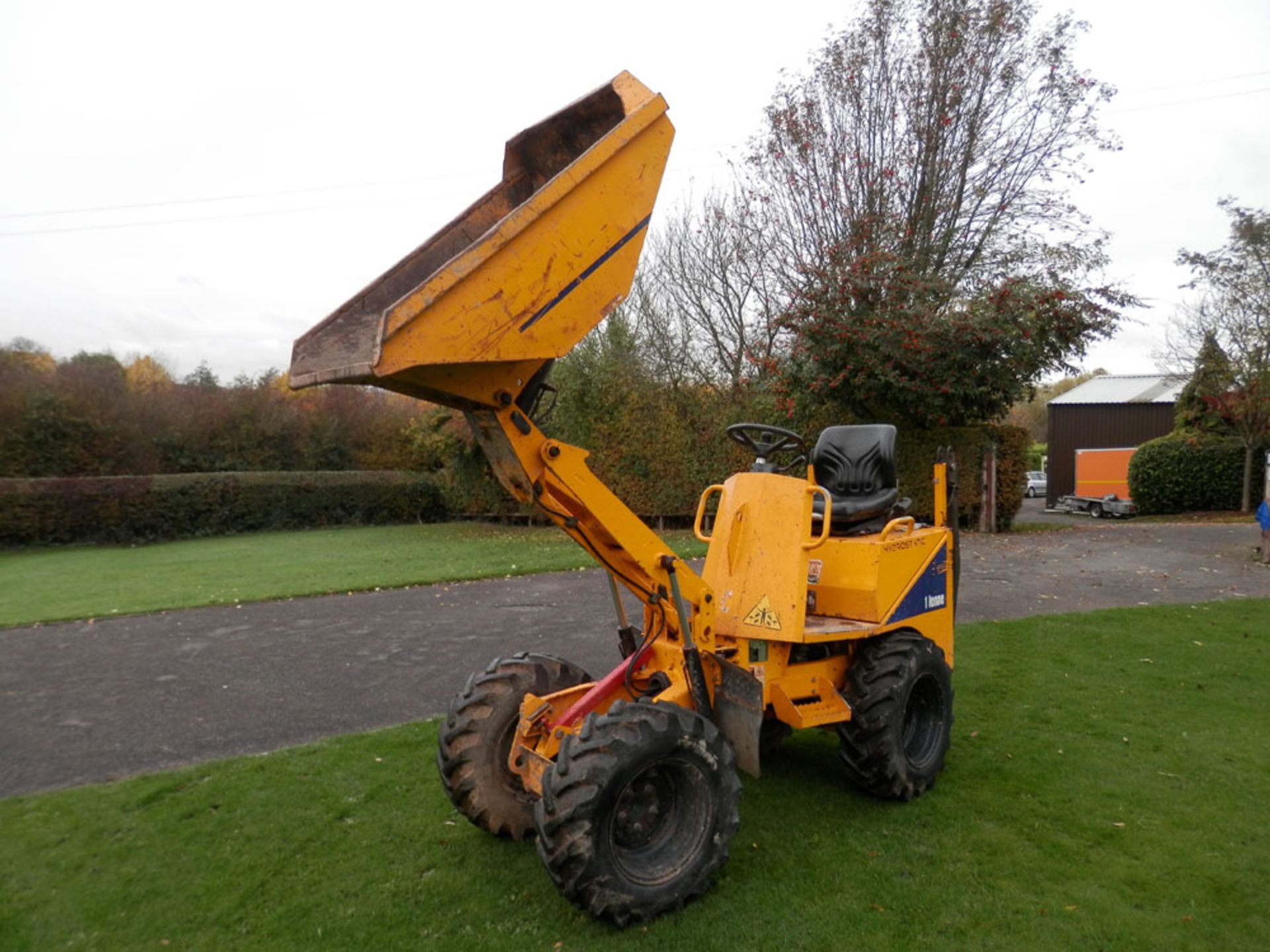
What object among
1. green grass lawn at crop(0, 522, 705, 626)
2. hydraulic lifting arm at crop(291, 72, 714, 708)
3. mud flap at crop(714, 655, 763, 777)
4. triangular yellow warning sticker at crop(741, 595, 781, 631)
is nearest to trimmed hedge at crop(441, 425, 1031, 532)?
green grass lawn at crop(0, 522, 705, 626)

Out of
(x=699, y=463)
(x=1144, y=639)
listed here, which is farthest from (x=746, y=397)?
(x=1144, y=639)

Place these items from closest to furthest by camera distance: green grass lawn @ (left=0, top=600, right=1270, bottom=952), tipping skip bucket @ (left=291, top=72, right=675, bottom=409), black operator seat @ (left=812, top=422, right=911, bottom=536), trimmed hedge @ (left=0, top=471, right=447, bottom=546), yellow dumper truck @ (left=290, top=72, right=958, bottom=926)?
1. tipping skip bucket @ (left=291, top=72, right=675, bottom=409)
2. yellow dumper truck @ (left=290, top=72, right=958, bottom=926)
3. green grass lawn @ (left=0, top=600, right=1270, bottom=952)
4. black operator seat @ (left=812, top=422, right=911, bottom=536)
5. trimmed hedge @ (left=0, top=471, right=447, bottom=546)

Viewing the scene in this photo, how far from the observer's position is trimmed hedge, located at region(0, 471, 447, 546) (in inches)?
840

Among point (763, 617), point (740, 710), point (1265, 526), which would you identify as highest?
point (763, 617)

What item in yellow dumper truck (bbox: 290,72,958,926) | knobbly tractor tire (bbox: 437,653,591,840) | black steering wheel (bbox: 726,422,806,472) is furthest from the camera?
black steering wheel (bbox: 726,422,806,472)

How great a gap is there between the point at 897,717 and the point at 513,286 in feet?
9.72

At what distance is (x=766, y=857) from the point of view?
160 inches

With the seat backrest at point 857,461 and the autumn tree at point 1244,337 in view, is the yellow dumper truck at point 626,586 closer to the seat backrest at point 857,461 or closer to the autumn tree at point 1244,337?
the seat backrest at point 857,461

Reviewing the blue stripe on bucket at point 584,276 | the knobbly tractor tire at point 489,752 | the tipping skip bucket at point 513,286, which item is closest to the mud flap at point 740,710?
the knobbly tractor tire at point 489,752

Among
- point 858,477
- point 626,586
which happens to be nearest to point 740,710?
point 626,586

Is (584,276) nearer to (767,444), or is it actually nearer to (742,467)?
(767,444)

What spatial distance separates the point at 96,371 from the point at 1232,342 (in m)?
34.9

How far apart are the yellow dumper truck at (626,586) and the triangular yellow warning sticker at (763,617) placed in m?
0.01

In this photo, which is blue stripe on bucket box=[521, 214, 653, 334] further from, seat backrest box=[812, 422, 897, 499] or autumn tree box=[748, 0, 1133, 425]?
autumn tree box=[748, 0, 1133, 425]
